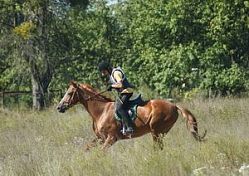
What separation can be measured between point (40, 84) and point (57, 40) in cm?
266

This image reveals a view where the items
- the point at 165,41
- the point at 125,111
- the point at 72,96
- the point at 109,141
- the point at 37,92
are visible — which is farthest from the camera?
the point at 165,41

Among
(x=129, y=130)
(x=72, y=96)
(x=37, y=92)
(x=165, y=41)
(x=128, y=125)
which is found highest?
(x=72, y=96)

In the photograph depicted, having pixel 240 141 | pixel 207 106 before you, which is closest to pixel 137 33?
pixel 207 106

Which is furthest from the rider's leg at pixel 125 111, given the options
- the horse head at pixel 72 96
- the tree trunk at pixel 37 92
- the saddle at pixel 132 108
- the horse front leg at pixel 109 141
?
the tree trunk at pixel 37 92

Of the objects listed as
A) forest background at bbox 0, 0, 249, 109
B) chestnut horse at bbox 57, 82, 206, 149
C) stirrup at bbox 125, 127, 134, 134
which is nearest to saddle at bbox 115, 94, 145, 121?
chestnut horse at bbox 57, 82, 206, 149

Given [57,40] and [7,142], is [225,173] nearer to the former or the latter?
[7,142]

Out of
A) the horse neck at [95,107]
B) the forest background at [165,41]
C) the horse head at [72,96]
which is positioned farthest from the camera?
the forest background at [165,41]

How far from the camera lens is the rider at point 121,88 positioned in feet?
40.2

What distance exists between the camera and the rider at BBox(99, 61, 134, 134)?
1225 cm

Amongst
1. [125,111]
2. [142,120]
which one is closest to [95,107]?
[125,111]

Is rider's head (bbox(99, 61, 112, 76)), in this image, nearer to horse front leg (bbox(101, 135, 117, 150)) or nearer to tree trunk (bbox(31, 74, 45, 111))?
horse front leg (bbox(101, 135, 117, 150))

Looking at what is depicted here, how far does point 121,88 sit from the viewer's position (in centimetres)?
1231

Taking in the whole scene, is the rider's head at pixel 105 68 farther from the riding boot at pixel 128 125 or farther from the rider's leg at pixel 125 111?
the riding boot at pixel 128 125

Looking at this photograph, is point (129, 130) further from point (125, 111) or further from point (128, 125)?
point (125, 111)
